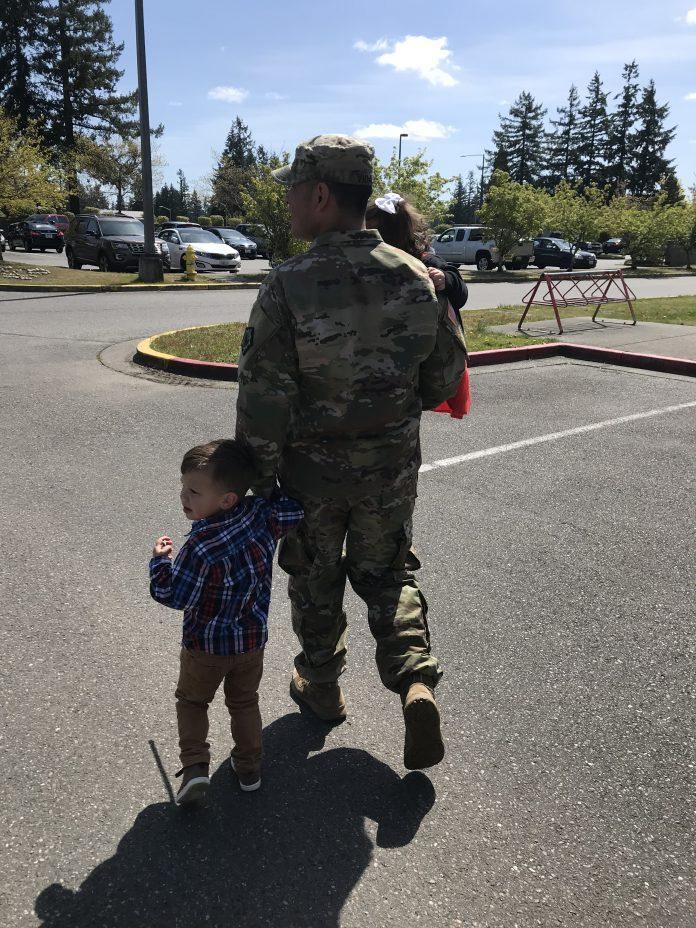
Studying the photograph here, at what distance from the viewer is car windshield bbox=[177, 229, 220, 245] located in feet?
84.0

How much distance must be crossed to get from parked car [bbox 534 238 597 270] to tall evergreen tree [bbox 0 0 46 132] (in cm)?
3557

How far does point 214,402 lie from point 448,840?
5530 mm

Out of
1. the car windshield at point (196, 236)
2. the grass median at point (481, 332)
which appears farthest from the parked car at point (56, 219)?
the grass median at point (481, 332)

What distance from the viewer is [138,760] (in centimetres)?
251

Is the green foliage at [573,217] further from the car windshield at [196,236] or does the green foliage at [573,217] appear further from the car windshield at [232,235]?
the car windshield at [196,236]

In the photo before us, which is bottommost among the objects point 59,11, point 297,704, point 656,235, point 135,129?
point 297,704

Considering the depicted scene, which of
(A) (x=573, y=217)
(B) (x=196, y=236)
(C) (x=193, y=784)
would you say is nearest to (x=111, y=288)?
(B) (x=196, y=236)

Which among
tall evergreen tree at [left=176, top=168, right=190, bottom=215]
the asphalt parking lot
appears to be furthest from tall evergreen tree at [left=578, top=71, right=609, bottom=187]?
the asphalt parking lot

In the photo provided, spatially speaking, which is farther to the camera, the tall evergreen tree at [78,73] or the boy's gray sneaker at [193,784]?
the tall evergreen tree at [78,73]

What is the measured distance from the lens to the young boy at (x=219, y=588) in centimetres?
213

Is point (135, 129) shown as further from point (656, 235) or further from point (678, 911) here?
point (678, 911)

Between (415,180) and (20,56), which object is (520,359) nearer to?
(415,180)

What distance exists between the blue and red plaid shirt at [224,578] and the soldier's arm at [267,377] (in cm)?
18

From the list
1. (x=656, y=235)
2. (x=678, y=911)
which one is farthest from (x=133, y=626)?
(x=656, y=235)
